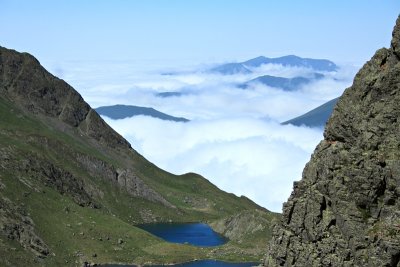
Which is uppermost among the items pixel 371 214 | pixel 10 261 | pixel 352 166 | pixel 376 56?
pixel 376 56

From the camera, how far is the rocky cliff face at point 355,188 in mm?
62719

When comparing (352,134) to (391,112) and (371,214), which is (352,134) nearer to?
(391,112)

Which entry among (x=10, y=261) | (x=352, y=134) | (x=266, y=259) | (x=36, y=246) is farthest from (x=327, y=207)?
(x=36, y=246)

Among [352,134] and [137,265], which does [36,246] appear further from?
[352,134]

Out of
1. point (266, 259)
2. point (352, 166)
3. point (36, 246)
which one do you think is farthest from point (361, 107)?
point (36, 246)

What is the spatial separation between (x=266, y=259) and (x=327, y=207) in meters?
13.7

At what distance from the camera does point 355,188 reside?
215ft

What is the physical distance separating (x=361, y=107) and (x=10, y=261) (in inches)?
4592

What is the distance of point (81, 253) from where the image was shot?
192 m

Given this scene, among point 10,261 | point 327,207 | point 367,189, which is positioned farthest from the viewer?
point 10,261

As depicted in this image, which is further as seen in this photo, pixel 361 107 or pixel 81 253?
pixel 81 253

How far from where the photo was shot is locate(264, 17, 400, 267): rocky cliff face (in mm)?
62719

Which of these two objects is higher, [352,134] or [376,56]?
[376,56]

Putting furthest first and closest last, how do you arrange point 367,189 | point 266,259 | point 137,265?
point 137,265 < point 266,259 < point 367,189
